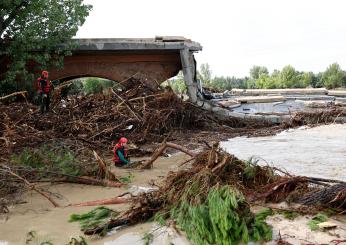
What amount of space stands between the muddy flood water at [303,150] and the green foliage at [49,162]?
3.31 metres

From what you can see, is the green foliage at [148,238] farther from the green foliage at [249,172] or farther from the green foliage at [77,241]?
the green foliage at [249,172]

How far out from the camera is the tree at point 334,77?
2306 inches

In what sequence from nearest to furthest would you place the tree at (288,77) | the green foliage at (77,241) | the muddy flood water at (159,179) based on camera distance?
the green foliage at (77,241) < the muddy flood water at (159,179) < the tree at (288,77)

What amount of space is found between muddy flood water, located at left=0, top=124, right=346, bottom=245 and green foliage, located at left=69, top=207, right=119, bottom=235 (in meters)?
0.10

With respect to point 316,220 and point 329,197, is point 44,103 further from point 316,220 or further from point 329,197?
point 316,220

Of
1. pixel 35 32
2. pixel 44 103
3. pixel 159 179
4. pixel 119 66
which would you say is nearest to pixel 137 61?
pixel 119 66

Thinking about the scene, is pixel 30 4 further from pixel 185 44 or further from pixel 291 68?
pixel 291 68

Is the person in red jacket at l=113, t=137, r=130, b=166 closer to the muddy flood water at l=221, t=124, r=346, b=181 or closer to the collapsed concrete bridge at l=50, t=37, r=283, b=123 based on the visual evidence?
the muddy flood water at l=221, t=124, r=346, b=181

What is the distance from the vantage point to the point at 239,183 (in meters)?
5.84

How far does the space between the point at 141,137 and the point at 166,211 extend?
21.1ft

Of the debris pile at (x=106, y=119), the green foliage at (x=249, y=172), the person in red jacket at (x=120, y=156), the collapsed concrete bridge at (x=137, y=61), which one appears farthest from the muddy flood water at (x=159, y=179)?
the collapsed concrete bridge at (x=137, y=61)

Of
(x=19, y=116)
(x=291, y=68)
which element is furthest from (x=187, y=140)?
(x=291, y=68)

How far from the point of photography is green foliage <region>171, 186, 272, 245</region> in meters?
4.33

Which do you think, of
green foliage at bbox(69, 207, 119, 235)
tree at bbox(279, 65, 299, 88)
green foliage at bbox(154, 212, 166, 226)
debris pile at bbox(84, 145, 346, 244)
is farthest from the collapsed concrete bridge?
tree at bbox(279, 65, 299, 88)
